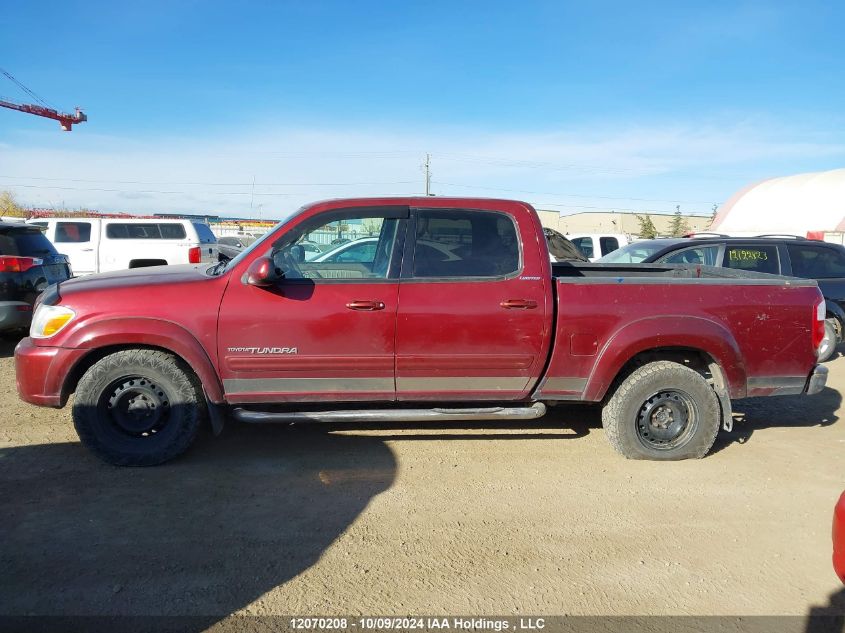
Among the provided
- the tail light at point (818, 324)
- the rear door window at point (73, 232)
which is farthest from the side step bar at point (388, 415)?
the rear door window at point (73, 232)

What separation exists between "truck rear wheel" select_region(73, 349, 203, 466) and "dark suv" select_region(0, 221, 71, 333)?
3719mm

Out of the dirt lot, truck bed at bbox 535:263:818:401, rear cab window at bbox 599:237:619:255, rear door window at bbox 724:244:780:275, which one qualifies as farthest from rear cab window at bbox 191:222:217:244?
truck bed at bbox 535:263:818:401

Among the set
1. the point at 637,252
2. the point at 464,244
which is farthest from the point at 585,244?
the point at 464,244

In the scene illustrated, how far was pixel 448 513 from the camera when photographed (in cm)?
356

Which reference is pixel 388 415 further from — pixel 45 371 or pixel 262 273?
pixel 45 371

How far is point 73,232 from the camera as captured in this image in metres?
13.0

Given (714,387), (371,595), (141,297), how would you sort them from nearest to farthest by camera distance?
1. (371,595)
2. (141,297)
3. (714,387)

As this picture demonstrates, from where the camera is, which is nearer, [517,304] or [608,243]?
[517,304]

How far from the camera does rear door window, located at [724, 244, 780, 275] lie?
25.3 feet

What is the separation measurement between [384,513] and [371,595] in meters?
0.78

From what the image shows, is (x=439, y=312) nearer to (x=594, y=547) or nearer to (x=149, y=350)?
(x=594, y=547)

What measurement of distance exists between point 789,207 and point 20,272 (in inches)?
1994

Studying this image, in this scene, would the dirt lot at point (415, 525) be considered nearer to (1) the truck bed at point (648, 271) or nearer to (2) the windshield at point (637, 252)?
(1) the truck bed at point (648, 271)

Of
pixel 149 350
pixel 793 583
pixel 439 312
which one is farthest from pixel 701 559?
pixel 149 350
